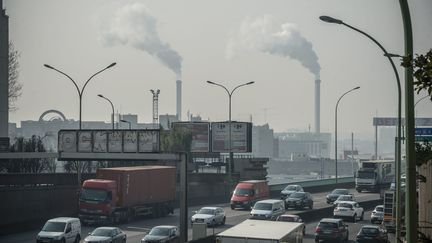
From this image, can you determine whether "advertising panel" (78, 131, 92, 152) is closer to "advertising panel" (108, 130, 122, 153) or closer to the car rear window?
"advertising panel" (108, 130, 122, 153)

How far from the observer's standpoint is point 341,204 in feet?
200

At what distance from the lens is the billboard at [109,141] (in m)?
48.4

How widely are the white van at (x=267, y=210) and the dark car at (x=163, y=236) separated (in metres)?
11.8

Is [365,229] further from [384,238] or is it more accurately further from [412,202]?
[412,202]

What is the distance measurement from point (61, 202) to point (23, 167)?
15636mm

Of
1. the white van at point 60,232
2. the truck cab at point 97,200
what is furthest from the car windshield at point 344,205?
the white van at point 60,232

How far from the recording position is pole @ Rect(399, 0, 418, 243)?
11.2 m

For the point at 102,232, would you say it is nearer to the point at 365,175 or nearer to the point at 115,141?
the point at 115,141

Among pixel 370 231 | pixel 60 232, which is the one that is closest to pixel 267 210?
pixel 370 231

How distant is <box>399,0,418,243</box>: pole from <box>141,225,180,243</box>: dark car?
3082 centimetres

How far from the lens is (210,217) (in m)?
54.5

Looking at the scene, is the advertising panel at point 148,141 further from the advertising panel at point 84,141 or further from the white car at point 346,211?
the white car at point 346,211

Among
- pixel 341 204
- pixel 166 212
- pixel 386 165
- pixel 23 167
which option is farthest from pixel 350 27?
pixel 386 165

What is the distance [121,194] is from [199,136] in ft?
168
